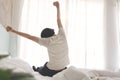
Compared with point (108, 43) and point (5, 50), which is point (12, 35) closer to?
point (5, 50)

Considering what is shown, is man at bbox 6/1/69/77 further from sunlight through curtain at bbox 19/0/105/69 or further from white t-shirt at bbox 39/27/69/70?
sunlight through curtain at bbox 19/0/105/69

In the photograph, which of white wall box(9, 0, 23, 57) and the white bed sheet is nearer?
the white bed sheet

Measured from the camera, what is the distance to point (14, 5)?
9.78 feet

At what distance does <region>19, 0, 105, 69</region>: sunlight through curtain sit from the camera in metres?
3.11

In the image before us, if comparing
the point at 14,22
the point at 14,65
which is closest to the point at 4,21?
the point at 14,22

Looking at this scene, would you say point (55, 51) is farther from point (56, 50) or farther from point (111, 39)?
point (111, 39)

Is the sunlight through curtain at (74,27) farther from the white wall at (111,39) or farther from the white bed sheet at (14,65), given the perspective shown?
the white bed sheet at (14,65)

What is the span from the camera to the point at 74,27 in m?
3.29

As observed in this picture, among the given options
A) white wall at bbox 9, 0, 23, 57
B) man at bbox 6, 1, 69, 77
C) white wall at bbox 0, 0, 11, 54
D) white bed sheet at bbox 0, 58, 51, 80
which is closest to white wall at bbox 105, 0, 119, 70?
man at bbox 6, 1, 69, 77

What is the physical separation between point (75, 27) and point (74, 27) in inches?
0.7

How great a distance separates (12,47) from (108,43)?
1.50 meters

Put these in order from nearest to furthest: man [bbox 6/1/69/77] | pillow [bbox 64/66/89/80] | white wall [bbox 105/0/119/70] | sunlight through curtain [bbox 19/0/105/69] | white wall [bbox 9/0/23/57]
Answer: pillow [bbox 64/66/89/80]
man [bbox 6/1/69/77]
white wall [bbox 9/0/23/57]
sunlight through curtain [bbox 19/0/105/69]
white wall [bbox 105/0/119/70]

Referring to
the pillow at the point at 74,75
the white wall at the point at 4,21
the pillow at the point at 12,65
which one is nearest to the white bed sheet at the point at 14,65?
the pillow at the point at 12,65

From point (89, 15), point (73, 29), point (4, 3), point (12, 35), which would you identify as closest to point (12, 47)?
point (12, 35)
